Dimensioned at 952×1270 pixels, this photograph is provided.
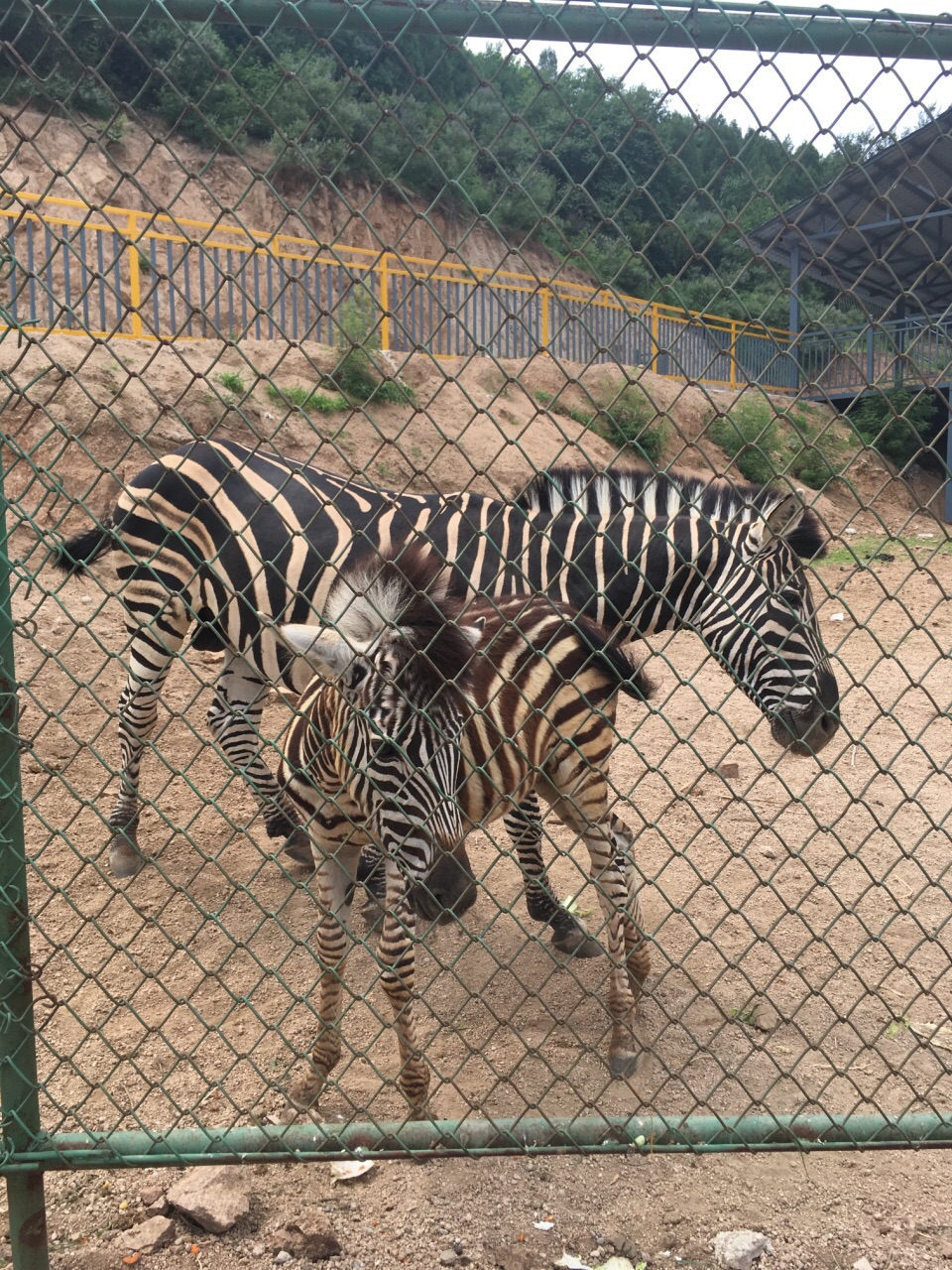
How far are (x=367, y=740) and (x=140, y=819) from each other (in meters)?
3.33

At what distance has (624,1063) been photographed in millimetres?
3570

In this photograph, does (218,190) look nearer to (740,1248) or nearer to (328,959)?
(328,959)

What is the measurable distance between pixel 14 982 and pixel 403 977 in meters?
1.11

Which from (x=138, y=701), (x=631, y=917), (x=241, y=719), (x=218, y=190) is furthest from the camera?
(x=218, y=190)

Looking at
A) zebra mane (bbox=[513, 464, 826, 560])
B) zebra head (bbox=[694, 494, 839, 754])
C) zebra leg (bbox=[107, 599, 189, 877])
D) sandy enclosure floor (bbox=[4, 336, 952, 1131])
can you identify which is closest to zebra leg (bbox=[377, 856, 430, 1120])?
sandy enclosure floor (bbox=[4, 336, 952, 1131])

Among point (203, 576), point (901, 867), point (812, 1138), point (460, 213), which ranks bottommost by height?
point (812, 1138)

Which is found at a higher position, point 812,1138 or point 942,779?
point 942,779

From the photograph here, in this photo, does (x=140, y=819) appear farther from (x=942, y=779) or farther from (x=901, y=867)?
(x=942, y=779)

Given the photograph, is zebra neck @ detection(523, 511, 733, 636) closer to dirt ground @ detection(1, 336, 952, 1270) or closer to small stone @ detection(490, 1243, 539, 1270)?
dirt ground @ detection(1, 336, 952, 1270)

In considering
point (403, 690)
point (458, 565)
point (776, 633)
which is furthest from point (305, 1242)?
point (776, 633)

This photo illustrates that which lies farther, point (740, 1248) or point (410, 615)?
point (410, 615)

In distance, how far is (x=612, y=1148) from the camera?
2465 mm

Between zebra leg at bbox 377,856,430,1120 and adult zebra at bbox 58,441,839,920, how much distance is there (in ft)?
4.34

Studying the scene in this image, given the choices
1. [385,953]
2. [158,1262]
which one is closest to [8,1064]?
[158,1262]
